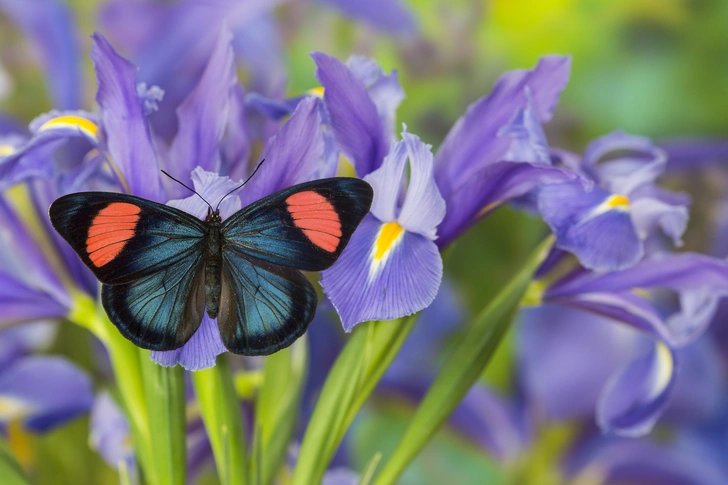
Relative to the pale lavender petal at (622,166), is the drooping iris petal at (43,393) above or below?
below

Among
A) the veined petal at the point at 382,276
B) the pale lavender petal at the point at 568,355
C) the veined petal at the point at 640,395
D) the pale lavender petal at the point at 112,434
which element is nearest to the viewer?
the veined petal at the point at 382,276

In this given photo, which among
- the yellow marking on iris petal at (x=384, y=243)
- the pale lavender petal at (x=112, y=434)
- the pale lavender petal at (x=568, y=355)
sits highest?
the yellow marking on iris petal at (x=384, y=243)

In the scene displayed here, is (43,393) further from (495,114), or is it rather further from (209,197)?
(495,114)

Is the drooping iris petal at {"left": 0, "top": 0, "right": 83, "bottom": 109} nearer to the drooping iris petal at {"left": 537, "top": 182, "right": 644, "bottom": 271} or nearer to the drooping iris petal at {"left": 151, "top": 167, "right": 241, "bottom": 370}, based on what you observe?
the drooping iris petal at {"left": 151, "top": 167, "right": 241, "bottom": 370}

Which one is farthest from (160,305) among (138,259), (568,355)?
(568,355)

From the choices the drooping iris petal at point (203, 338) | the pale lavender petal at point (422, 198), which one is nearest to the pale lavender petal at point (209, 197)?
the drooping iris petal at point (203, 338)

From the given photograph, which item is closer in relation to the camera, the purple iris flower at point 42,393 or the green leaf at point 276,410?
the green leaf at point 276,410

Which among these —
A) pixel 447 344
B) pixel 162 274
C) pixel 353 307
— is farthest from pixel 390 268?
pixel 447 344

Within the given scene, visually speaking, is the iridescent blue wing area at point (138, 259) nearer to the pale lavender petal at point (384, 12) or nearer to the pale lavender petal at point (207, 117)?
the pale lavender petal at point (207, 117)
